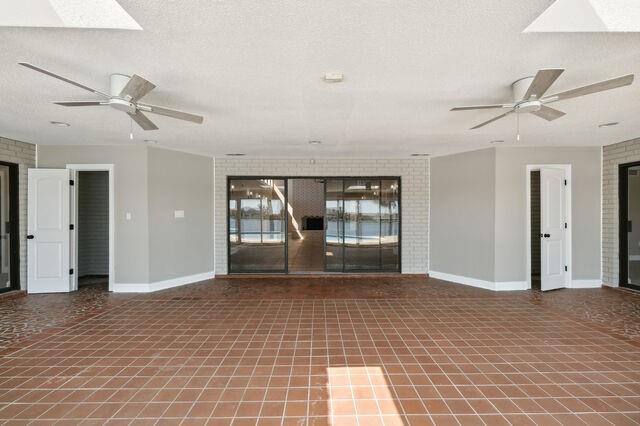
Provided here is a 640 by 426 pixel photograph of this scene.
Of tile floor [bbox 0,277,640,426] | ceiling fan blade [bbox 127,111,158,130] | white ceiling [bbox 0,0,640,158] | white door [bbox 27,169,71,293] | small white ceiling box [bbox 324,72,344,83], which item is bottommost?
tile floor [bbox 0,277,640,426]

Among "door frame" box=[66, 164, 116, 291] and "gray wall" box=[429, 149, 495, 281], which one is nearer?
"door frame" box=[66, 164, 116, 291]

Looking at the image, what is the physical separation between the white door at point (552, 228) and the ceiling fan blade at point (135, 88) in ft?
19.7

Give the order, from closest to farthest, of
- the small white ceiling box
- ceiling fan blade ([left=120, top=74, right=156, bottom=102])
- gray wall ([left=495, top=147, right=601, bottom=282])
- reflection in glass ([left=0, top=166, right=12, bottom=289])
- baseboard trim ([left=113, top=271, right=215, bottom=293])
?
1. ceiling fan blade ([left=120, top=74, right=156, bottom=102])
2. the small white ceiling box
3. reflection in glass ([left=0, top=166, right=12, bottom=289])
4. baseboard trim ([left=113, top=271, right=215, bottom=293])
5. gray wall ([left=495, top=147, right=601, bottom=282])

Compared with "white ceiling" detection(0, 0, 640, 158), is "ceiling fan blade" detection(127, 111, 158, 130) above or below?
below

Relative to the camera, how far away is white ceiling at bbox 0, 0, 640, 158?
6.10 ft

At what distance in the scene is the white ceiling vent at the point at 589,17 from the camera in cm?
184

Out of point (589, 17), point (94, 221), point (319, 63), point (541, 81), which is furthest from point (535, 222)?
point (94, 221)

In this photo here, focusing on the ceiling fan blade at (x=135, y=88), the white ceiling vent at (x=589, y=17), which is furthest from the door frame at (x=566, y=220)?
the ceiling fan blade at (x=135, y=88)

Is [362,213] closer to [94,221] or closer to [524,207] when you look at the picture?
[524,207]

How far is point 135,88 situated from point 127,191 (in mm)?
3609

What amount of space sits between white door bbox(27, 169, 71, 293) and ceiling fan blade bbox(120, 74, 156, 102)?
3.98 meters

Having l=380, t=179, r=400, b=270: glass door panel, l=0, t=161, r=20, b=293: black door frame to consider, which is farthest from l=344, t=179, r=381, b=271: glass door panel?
l=0, t=161, r=20, b=293: black door frame

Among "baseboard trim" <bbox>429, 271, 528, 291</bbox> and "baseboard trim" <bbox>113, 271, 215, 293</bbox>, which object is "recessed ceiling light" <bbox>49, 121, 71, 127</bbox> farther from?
"baseboard trim" <bbox>429, 271, 528, 291</bbox>

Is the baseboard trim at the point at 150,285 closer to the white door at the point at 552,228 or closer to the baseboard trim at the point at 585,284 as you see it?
the white door at the point at 552,228
